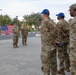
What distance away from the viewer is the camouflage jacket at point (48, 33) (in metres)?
8.18

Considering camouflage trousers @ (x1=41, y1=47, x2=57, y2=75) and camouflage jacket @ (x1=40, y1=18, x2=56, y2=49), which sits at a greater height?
camouflage jacket @ (x1=40, y1=18, x2=56, y2=49)

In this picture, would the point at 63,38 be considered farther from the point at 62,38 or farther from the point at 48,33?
the point at 48,33

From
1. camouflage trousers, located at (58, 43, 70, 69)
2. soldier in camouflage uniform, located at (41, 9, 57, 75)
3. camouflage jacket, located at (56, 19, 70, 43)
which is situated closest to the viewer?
soldier in camouflage uniform, located at (41, 9, 57, 75)

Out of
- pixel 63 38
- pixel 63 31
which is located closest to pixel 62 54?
pixel 63 38

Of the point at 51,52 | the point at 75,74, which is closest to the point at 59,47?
the point at 51,52

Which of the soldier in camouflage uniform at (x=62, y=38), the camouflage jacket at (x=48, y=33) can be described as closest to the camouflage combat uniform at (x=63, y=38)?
the soldier in camouflage uniform at (x=62, y=38)

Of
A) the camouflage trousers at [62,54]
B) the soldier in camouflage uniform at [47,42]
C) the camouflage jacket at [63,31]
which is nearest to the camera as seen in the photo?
the soldier in camouflage uniform at [47,42]

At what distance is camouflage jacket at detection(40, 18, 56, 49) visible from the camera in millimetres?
8180

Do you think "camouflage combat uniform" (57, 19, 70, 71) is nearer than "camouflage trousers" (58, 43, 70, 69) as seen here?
Yes

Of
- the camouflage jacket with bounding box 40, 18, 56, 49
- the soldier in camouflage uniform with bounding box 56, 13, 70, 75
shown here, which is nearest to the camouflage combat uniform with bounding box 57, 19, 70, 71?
the soldier in camouflage uniform with bounding box 56, 13, 70, 75

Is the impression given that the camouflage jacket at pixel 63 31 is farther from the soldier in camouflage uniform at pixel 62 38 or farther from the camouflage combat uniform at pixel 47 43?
the camouflage combat uniform at pixel 47 43

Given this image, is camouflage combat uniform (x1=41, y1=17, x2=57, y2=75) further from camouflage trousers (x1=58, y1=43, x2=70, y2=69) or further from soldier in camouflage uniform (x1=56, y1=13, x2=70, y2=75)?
camouflage trousers (x1=58, y1=43, x2=70, y2=69)

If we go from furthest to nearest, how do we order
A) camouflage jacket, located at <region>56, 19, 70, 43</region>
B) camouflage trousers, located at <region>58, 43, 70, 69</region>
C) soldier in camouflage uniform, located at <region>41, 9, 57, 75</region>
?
camouflage trousers, located at <region>58, 43, 70, 69</region>, camouflage jacket, located at <region>56, 19, 70, 43</region>, soldier in camouflage uniform, located at <region>41, 9, 57, 75</region>

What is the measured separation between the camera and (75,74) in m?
6.22
